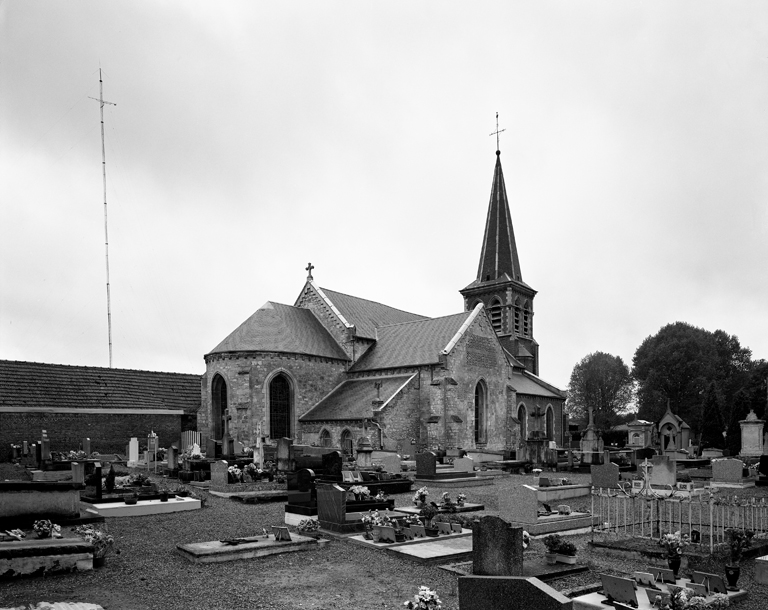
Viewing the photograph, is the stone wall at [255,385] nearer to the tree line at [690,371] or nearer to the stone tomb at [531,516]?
the stone tomb at [531,516]

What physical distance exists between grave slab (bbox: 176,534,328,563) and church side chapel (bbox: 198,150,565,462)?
17.9 meters

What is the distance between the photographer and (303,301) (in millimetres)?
38344

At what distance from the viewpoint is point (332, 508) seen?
1218 centimetres

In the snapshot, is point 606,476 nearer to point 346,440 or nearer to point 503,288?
point 346,440

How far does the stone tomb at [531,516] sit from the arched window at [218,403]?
21.6 metres

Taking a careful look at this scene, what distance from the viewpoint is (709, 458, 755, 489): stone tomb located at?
21594 millimetres

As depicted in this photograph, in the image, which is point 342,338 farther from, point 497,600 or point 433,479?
point 497,600

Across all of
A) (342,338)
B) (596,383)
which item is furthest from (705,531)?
(596,383)

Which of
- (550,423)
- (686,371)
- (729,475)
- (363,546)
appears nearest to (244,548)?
(363,546)

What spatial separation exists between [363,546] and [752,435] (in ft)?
93.1

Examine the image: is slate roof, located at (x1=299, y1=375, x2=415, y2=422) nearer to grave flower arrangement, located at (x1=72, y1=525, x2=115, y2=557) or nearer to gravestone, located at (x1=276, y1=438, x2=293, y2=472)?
gravestone, located at (x1=276, y1=438, x2=293, y2=472)

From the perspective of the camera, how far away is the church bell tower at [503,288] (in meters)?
49.4

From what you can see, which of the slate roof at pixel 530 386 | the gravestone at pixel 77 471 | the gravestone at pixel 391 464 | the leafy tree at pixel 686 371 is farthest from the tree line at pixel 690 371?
the gravestone at pixel 77 471

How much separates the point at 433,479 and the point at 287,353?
12867 mm
